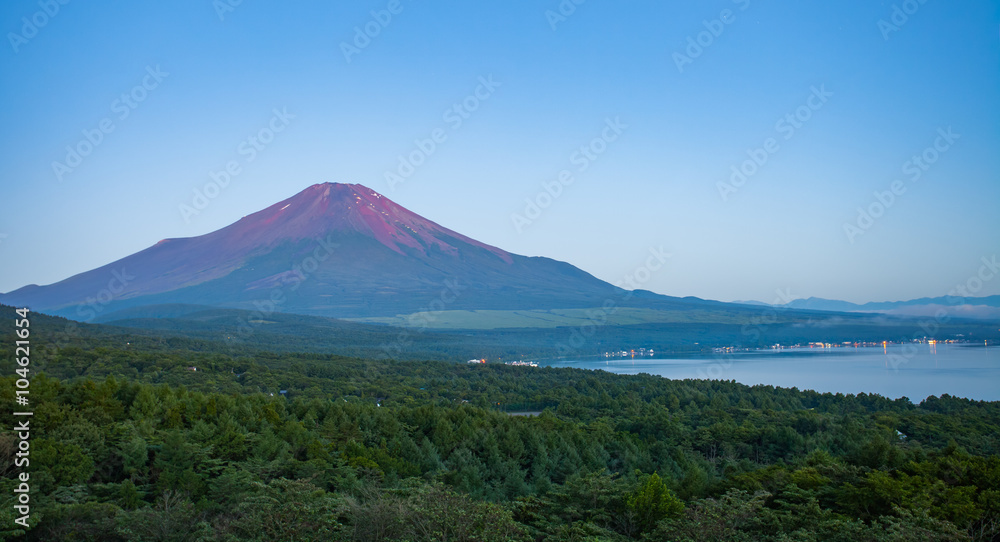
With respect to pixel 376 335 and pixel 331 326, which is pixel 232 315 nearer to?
pixel 331 326

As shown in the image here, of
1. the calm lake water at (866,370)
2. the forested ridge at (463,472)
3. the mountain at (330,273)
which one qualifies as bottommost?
the calm lake water at (866,370)

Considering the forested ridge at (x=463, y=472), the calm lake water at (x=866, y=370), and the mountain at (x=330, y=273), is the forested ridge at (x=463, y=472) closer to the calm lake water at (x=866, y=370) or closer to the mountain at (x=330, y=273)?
the calm lake water at (x=866, y=370)

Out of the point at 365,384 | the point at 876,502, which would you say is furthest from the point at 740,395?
the point at 876,502

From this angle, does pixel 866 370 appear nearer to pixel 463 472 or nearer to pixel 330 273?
pixel 463 472

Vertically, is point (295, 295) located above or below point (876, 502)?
above

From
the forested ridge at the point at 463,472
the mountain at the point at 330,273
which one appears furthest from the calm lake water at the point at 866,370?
the mountain at the point at 330,273

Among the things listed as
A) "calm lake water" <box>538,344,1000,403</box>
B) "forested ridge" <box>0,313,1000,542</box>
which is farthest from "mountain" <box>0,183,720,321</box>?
"forested ridge" <box>0,313,1000,542</box>
